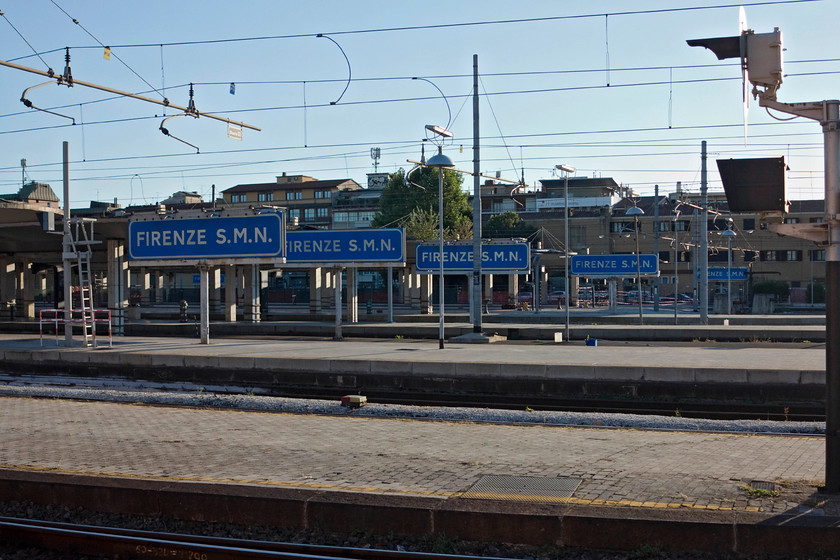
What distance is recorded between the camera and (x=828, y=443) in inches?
278

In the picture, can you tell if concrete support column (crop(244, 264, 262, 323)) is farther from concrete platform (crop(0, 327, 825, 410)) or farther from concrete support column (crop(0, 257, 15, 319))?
concrete support column (crop(0, 257, 15, 319))

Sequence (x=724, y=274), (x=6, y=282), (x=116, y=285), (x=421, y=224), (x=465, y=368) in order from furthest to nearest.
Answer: (x=421, y=224) → (x=724, y=274) → (x=6, y=282) → (x=116, y=285) → (x=465, y=368)

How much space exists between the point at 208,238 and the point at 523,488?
18233mm

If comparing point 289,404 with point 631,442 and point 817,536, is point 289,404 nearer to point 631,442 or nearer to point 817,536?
point 631,442

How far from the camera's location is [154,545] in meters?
6.59

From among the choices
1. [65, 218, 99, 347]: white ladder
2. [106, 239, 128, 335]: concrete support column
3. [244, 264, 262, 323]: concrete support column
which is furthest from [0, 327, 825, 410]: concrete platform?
[244, 264, 262, 323]: concrete support column

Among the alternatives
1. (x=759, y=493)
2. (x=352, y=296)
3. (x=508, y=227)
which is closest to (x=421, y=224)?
(x=508, y=227)

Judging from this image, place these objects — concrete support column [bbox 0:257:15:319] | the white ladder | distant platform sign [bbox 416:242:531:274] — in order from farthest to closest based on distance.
Answer: concrete support column [bbox 0:257:15:319] → distant platform sign [bbox 416:242:531:274] → the white ladder

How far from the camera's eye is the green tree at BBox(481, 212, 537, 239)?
72.4 metres

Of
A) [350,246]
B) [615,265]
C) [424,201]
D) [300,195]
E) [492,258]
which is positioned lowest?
[615,265]

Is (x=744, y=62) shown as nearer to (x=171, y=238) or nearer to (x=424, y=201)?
(x=171, y=238)

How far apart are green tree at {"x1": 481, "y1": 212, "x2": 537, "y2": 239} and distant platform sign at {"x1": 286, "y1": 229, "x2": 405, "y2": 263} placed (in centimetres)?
4292

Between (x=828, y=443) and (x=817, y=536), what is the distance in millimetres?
1238

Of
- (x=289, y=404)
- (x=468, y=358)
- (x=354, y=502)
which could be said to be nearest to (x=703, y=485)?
(x=354, y=502)
